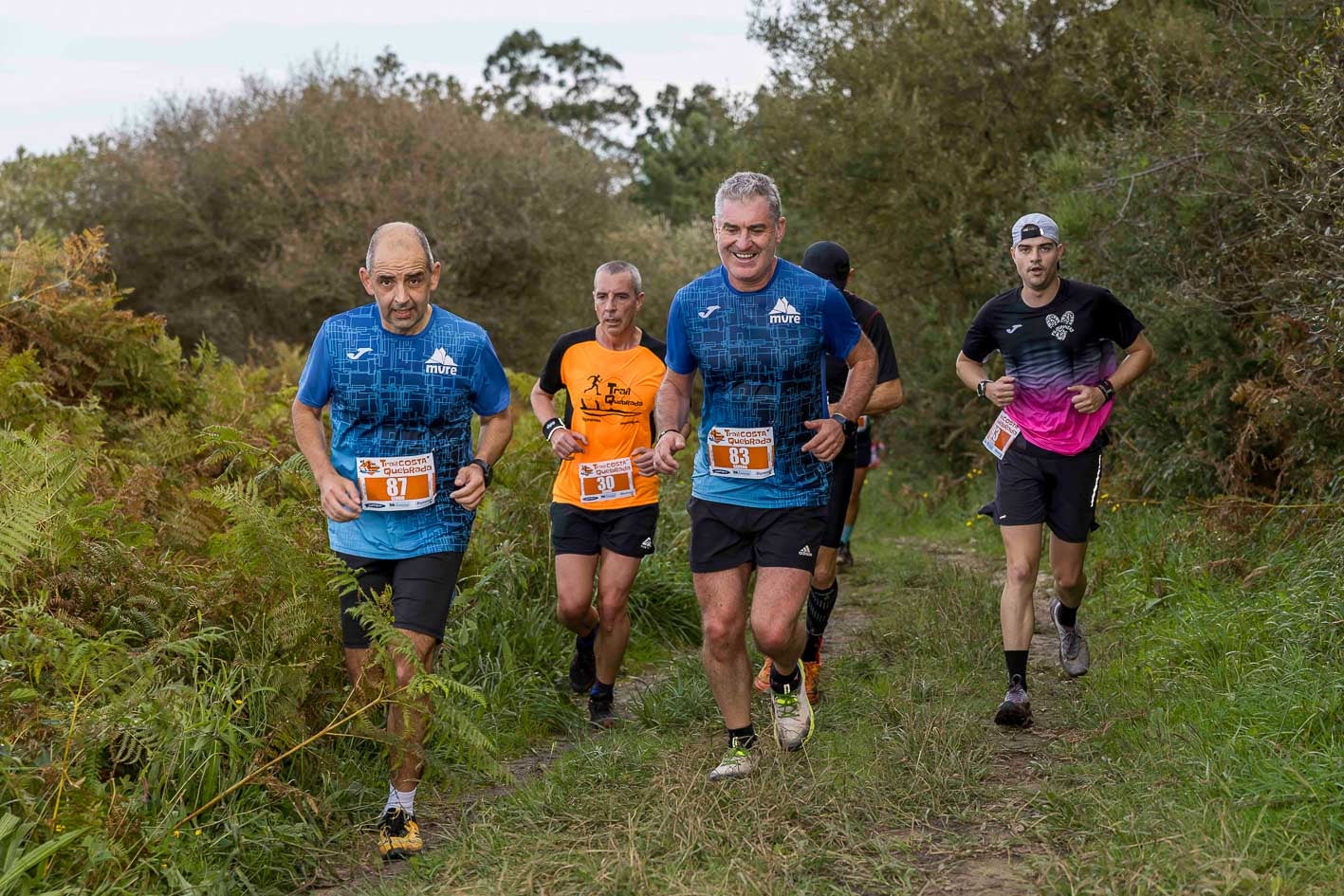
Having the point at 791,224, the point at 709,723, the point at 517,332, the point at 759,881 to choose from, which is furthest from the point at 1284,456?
the point at 517,332

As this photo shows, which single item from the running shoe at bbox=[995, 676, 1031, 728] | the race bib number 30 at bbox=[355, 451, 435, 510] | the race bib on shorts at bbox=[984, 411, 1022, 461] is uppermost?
the race bib number 30 at bbox=[355, 451, 435, 510]

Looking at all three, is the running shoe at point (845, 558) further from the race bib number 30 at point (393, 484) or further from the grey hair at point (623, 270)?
the race bib number 30 at point (393, 484)

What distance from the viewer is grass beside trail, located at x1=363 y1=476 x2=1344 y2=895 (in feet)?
13.8

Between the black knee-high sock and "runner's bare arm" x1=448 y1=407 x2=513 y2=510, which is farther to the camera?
the black knee-high sock

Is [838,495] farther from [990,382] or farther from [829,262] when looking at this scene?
[829,262]

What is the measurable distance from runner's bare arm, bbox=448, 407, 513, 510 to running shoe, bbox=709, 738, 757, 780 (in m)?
1.36

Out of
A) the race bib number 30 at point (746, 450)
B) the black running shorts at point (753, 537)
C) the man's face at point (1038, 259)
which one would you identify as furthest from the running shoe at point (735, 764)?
the man's face at point (1038, 259)

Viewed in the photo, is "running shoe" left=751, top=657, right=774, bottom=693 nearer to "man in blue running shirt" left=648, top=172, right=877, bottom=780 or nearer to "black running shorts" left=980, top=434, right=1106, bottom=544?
"black running shorts" left=980, top=434, right=1106, bottom=544

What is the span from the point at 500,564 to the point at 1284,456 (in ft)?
15.5

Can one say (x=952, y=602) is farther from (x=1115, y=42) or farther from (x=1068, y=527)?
(x=1115, y=42)

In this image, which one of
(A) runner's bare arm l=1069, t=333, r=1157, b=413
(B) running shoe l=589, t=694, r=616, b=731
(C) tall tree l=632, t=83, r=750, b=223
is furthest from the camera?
(C) tall tree l=632, t=83, r=750, b=223

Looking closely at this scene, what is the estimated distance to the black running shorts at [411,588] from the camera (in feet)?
16.8

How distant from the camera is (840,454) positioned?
672 cm

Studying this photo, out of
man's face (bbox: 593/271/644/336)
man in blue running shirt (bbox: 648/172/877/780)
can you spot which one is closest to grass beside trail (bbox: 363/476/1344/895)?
man in blue running shirt (bbox: 648/172/877/780)
